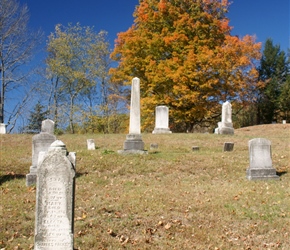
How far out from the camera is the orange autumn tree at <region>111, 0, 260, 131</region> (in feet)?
79.7

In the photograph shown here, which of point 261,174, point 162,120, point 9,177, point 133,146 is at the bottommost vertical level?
point 9,177

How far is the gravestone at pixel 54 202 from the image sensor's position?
15.1ft

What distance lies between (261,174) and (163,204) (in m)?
4.03

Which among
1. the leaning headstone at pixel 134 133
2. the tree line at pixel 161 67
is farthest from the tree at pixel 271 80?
the leaning headstone at pixel 134 133

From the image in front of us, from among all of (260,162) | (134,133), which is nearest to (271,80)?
(134,133)

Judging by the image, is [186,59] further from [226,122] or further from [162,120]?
[226,122]

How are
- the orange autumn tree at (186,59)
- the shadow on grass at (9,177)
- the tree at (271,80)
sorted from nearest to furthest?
1. the shadow on grass at (9,177)
2. the orange autumn tree at (186,59)
3. the tree at (271,80)

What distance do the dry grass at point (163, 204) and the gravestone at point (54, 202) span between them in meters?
0.63

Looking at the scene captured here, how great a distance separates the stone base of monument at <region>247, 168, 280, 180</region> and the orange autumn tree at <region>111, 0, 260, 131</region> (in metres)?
14.5

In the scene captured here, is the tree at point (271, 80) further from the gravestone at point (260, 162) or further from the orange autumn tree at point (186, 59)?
the gravestone at point (260, 162)

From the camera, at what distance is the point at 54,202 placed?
4.62 meters

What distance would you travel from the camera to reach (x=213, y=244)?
5.32 metres

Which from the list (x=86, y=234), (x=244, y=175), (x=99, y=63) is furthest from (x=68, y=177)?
(x=99, y=63)

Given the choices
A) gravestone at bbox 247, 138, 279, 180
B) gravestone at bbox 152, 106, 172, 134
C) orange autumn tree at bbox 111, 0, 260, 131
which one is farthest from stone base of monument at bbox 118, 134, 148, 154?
orange autumn tree at bbox 111, 0, 260, 131
